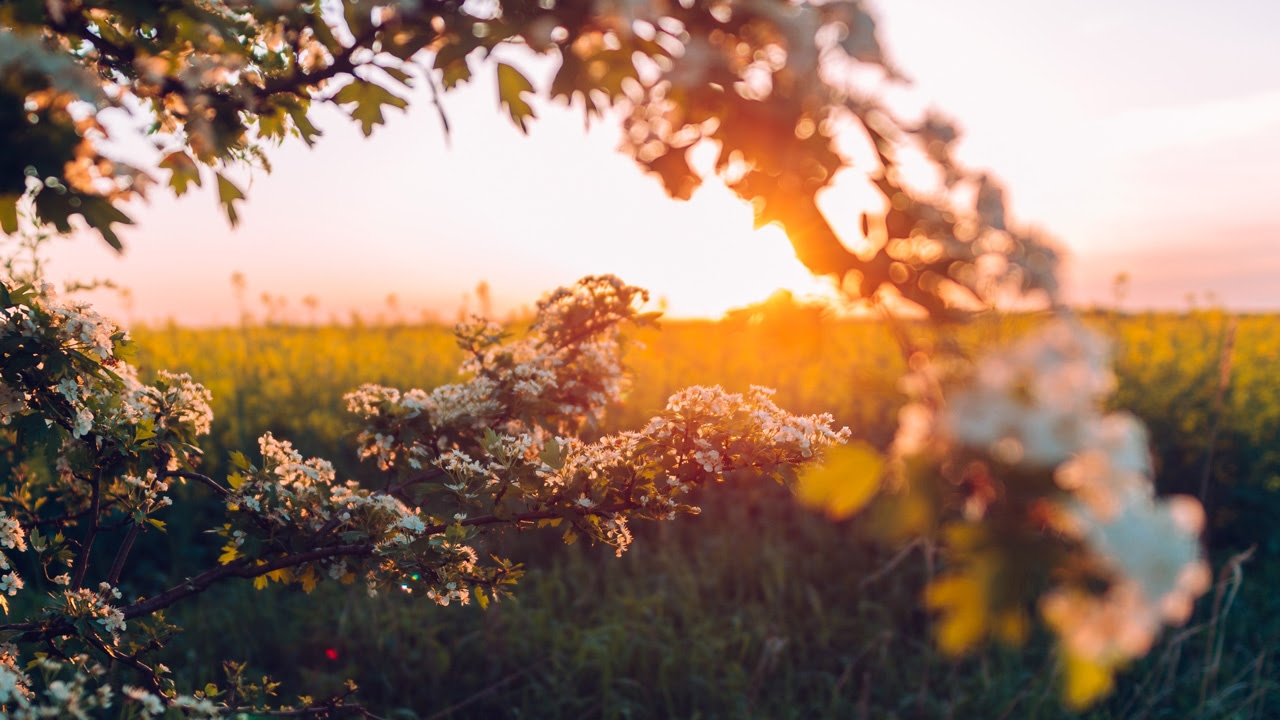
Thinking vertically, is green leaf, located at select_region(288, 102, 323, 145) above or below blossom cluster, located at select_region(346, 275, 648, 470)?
above

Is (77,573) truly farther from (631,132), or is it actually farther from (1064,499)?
(1064,499)

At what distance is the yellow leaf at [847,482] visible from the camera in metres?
1.18

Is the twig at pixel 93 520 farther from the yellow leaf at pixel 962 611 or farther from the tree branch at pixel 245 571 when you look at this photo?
the yellow leaf at pixel 962 611

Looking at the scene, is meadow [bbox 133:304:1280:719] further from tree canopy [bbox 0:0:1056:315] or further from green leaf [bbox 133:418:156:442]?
tree canopy [bbox 0:0:1056:315]

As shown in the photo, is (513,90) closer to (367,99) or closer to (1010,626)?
(367,99)

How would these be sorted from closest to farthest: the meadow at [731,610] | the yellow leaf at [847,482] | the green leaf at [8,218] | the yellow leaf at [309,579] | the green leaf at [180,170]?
the yellow leaf at [847,482] < the green leaf at [8,218] < the green leaf at [180,170] < the yellow leaf at [309,579] < the meadow at [731,610]

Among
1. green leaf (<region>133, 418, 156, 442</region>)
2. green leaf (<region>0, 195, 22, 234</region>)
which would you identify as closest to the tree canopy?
green leaf (<region>0, 195, 22, 234</region>)

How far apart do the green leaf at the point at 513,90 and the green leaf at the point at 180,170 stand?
90cm

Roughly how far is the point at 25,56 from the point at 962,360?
5.65ft

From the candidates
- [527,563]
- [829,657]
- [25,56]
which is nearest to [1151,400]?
[829,657]

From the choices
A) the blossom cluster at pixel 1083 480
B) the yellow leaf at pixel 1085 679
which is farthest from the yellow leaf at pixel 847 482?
the yellow leaf at pixel 1085 679

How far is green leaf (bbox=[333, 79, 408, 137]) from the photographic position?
8.32 feet

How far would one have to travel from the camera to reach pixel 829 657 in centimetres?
607

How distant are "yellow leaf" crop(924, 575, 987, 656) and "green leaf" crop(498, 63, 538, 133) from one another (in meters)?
1.64
